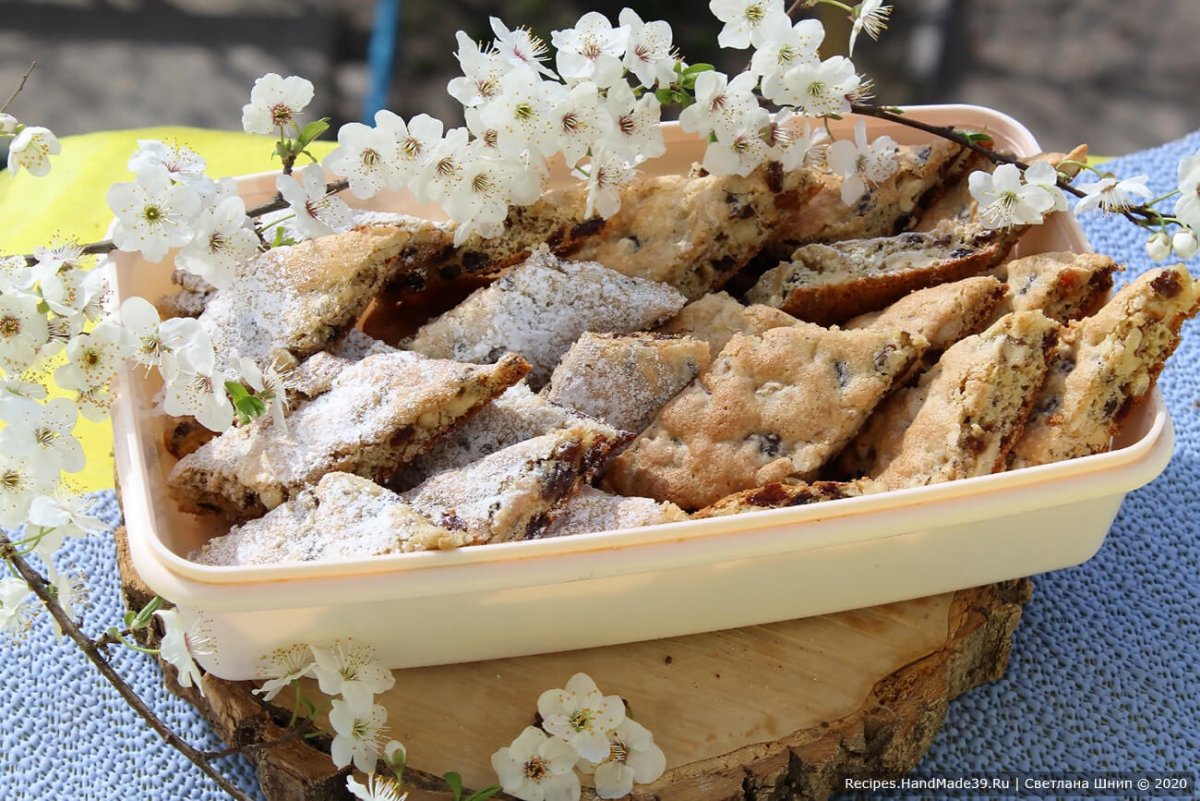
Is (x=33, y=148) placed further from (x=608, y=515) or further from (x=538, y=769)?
(x=538, y=769)

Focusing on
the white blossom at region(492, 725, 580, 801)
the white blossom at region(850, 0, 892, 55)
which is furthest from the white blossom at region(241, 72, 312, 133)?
the white blossom at region(492, 725, 580, 801)

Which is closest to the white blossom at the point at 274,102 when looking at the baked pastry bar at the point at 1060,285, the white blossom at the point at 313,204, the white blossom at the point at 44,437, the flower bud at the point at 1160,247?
the white blossom at the point at 313,204

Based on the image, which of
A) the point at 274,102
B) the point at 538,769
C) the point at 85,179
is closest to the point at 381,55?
the point at 85,179

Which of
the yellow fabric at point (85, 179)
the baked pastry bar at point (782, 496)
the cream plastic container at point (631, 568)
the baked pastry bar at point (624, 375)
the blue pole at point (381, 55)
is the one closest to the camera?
the cream plastic container at point (631, 568)

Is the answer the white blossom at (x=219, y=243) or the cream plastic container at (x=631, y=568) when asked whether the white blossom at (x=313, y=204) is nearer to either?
the white blossom at (x=219, y=243)

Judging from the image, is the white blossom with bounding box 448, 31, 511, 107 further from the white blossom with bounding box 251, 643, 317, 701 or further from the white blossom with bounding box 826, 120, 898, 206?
the white blossom with bounding box 251, 643, 317, 701

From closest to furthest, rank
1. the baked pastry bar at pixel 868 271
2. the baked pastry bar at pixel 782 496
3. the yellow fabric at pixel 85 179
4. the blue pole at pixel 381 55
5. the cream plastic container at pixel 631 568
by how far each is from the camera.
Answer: the cream plastic container at pixel 631 568 → the baked pastry bar at pixel 782 496 → the baked pastry bar at pixel 868 271 → the yellow fabric at pixel 85 179 → the blue pole at pixel 381 55

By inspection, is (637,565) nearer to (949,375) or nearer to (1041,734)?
(949,375)
